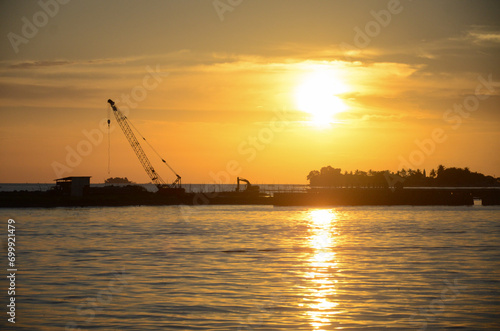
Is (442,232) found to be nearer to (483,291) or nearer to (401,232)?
(401,232)

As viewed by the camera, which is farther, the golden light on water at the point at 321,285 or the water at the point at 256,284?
the golden light on water at the point at 321,285

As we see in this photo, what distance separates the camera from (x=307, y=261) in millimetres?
55344

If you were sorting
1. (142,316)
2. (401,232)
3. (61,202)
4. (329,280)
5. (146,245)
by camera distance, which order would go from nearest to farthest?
(142,316), (329,280), (146,245), (401,232), (61,202)

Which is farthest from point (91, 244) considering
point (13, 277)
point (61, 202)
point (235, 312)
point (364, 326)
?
point (61, 202)

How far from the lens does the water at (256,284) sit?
31391mm

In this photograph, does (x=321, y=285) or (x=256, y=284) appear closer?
(x=321, y=285)

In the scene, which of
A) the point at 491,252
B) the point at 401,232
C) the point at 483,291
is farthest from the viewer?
the point at 401,232

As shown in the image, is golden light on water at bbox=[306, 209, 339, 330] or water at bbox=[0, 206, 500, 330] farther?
golden light on water at bbox=[306, 209, 339, 330]

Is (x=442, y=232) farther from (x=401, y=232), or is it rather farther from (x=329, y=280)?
(x=329, y=280)

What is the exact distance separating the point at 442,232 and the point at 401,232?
21.4ft

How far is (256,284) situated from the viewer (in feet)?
138

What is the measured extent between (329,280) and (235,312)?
40.7ft

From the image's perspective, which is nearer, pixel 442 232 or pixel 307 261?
pixel 307 261

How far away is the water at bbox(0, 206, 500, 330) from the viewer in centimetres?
3139
